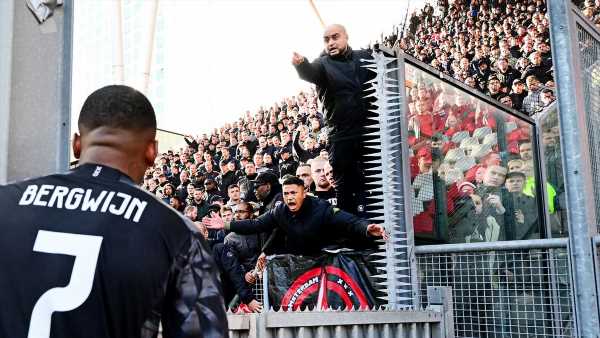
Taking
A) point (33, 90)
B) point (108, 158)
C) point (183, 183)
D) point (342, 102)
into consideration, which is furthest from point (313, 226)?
point (183, 183)

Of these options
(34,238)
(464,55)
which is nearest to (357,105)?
(34,238)

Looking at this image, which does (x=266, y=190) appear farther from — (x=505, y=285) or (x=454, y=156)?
(x=505, y=285)

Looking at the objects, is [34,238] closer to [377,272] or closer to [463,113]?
[377,272]

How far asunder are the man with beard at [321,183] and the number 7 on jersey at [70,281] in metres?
4.96

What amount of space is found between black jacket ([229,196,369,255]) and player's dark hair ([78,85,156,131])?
9.95 feet

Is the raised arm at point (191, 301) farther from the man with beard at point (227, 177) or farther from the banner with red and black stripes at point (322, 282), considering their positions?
the man with beard at point (227, 177)

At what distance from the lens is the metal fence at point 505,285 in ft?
11.4

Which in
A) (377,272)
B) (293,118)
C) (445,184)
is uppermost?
(293,118)

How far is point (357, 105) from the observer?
5551 millimetres

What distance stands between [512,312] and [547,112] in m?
3.28

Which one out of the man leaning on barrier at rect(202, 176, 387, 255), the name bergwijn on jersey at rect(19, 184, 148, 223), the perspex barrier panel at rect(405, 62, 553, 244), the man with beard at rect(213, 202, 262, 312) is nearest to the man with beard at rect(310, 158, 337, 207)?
the man with beard at rect(213, 202, 262, 312)

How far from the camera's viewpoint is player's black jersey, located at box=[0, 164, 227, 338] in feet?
4.36

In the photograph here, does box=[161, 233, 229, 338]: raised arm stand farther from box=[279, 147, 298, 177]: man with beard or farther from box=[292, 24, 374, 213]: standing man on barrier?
box=[279, 147, 298, 177]: man with beard

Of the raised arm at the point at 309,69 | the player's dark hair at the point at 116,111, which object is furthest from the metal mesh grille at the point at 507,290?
the player's dark hair at the point at 116,111
